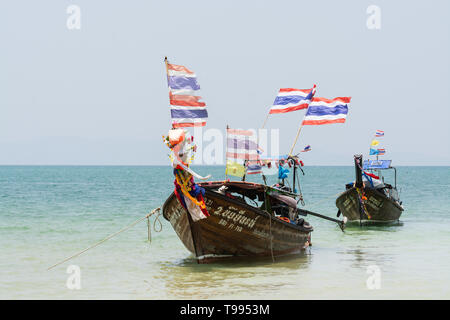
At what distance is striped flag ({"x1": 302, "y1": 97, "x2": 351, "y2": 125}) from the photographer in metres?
19.1

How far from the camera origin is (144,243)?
21453mm

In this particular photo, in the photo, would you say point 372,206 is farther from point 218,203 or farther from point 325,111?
point 218,203

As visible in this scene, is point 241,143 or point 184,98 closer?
point 184,98

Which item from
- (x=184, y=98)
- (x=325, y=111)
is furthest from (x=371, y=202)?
(x=184, y=98)

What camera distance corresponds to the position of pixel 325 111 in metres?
19.2

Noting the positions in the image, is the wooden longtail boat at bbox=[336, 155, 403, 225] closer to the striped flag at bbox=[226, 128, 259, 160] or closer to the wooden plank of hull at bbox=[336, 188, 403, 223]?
the wooden plank of hull at bbox=[336, 188, 403, 223]

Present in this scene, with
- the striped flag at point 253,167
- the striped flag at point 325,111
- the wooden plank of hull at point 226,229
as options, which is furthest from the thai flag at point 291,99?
the wooden plank of hull at point 226,229

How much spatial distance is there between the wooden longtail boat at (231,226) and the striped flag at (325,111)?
128 inches

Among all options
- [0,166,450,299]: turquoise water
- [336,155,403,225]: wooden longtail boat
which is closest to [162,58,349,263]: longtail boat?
[0,166,450,299]: turquoise water

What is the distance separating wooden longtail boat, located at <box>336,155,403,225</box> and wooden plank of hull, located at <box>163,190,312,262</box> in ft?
36.8

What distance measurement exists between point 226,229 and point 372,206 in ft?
48.9

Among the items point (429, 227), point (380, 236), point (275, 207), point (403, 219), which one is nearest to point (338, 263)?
point (275, 207)

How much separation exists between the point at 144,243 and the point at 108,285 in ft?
25.7
